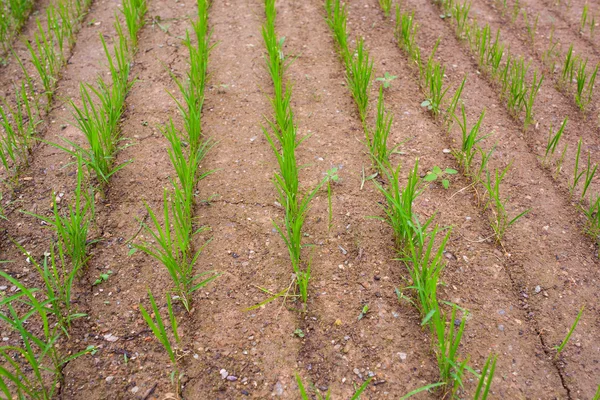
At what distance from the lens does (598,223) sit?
207 centimetres

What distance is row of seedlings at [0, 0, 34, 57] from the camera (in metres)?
3.16

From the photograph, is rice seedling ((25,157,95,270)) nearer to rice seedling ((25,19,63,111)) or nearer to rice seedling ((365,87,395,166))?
rice seedling ((25,19,63,111))

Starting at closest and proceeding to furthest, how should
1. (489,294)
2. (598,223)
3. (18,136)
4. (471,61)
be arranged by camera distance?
(489,294), (598,223), (18,136), (471,61)

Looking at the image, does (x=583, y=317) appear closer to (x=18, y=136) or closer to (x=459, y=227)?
(x=459, y=227)

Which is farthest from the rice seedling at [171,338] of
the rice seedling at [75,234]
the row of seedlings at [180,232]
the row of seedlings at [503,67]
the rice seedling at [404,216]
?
the row of seedlings at [503,67]

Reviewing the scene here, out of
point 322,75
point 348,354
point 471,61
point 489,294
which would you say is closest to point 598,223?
point 489,294

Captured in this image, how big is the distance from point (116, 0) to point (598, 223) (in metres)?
3.20

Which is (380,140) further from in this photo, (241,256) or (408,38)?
(408,38)

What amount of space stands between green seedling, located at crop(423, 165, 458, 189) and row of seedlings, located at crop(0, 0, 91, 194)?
170 centimetres

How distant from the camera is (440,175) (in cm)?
239

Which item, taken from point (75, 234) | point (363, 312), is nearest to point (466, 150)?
Result: point (363, 312)

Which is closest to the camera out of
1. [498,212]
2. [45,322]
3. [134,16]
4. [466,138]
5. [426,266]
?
[45,322]

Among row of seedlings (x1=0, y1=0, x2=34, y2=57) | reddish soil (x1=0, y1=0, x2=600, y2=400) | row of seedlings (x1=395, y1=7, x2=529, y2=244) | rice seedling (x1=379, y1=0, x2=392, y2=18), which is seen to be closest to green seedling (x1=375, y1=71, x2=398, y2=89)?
reddish soil (x1=0, y1=0, x2=600, y2=400)

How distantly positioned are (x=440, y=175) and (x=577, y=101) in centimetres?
88
